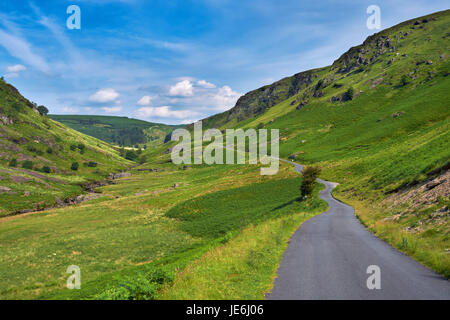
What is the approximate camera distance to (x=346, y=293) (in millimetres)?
10812

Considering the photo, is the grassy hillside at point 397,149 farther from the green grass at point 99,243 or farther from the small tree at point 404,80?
the green grass at point 99,243

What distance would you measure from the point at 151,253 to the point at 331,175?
63.1 metres

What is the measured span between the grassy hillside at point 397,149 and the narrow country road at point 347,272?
56.3 inches

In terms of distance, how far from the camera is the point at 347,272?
43.9 ft

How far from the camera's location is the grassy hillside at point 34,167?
262ft

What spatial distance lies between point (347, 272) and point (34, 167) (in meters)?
169

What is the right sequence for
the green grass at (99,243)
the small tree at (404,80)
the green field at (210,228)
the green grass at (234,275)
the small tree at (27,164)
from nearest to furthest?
the green grass at (234,275) < the green field at (210,228) < the green grass at (99,243) < the small tree at (27,164) < the small tree at (404,80)

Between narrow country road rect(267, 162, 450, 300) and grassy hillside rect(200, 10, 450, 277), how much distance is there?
1.43m

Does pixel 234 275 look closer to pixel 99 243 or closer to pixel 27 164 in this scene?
pixel 99 243

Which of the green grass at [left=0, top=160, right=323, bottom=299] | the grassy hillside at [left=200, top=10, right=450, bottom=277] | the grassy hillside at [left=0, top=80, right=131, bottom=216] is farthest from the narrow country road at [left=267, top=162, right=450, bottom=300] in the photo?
the grassy hillside at [left=0, top=80, right=131, bottom=216]

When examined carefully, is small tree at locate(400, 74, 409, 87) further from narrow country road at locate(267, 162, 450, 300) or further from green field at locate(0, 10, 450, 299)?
narrow country road at locate(267, 162, 450, 300)

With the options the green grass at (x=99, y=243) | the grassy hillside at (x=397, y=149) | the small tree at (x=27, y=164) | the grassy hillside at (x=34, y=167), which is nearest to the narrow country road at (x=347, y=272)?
the grassy hillside at (x=397, y=149)

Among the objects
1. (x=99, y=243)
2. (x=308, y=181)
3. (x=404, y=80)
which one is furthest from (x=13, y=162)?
(x=404, y=80)
